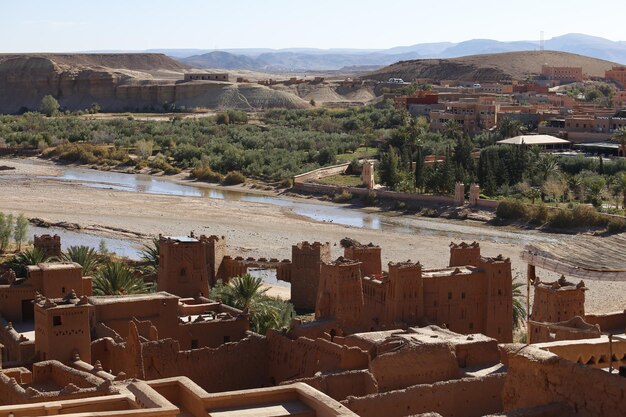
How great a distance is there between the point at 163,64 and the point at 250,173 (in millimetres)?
107168

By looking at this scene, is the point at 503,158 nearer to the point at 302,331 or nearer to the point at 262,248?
the point at 262,248

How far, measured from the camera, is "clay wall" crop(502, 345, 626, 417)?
1090cm

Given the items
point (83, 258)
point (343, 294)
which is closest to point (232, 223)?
point (83, 258)

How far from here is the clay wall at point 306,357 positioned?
18406 mm

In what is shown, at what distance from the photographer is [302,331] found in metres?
21.2

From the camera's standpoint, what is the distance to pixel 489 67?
468 feet

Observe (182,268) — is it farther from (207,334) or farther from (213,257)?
(207,334)

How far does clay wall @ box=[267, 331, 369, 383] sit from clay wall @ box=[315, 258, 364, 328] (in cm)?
259

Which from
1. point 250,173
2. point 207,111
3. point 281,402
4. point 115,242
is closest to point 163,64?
point 207,111

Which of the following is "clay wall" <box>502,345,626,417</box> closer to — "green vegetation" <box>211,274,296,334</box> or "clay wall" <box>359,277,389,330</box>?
"clay wall" <box>359,277,389,330</box>

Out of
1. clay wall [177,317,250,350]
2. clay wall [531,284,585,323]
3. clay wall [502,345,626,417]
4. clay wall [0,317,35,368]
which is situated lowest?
clay wall [177,317,250,350]

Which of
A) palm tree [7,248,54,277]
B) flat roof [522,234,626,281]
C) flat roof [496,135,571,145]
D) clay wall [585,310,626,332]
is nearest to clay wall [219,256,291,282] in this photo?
palm tree [7,248,54,277]

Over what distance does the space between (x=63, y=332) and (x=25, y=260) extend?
29.6ft

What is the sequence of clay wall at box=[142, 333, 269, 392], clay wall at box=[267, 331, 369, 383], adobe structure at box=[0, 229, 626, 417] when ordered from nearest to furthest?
1. adobe structure at box=[0, 229, 626, 417]
2. clay wall at box=[267, 331, 369, 383]
3. clay wall at box=[142, 333, 269, 392]
